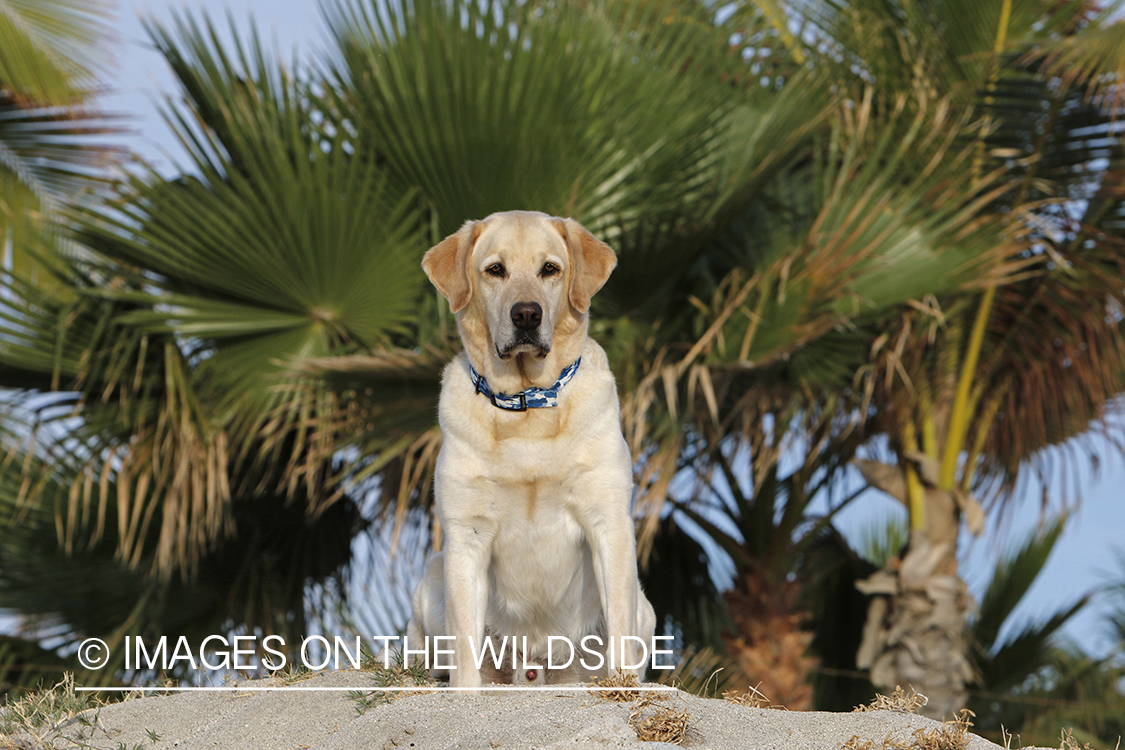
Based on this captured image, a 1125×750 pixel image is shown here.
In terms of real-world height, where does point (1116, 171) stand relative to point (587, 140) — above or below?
above

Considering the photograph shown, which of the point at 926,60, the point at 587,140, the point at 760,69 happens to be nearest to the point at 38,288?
the point at 587,140

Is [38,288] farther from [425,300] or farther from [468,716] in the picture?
[468,716]

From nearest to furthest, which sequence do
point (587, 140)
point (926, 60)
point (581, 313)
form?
point (581, 313) → point (587, 140) → point (926, 60)

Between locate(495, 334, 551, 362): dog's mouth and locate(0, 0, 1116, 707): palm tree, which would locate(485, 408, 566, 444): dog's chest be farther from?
locate(0, 0, 1116, 707): palm tree

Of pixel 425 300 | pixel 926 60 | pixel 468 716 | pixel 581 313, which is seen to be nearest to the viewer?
pixel 468 716

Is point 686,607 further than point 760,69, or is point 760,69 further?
point 686,607

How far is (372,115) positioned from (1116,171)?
4714 mm

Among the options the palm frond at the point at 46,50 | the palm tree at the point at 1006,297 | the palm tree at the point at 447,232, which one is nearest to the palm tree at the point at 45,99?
the palm frond at the point at 46,50

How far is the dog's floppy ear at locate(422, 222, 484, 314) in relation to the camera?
10.1ft

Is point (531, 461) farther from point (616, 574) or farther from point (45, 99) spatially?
point (45, 99)

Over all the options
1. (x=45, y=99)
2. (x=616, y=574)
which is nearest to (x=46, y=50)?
(x=45, y=99)

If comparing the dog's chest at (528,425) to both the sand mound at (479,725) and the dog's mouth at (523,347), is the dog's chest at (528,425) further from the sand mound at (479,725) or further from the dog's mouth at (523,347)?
the sand mound at (479,725)

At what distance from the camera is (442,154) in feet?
18.1

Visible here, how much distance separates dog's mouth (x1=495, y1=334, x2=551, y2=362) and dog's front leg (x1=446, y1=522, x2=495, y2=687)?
0.47 meters
